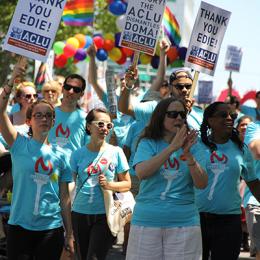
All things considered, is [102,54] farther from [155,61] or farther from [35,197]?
[35,197]

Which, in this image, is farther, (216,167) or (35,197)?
(216,167)

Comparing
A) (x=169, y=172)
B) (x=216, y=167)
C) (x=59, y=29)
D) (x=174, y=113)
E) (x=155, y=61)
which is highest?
(x=59, y=29)

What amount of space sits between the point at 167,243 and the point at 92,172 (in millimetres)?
1719

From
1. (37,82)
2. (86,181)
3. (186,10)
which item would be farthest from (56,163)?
(186,10)

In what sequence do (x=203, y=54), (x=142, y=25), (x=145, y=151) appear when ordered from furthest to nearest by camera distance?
(x=142, y=25), (x=203, y=54), (x=145, y=151)

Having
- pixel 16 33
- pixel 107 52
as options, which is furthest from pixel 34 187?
pixel 107 52

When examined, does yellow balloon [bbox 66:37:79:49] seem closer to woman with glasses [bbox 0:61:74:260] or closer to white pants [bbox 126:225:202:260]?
woman with glasses [bbox 0:61:74:260]

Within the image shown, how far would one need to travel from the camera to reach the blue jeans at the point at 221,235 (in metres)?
7.32

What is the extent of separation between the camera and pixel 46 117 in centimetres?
712

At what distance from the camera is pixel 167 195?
650 cm

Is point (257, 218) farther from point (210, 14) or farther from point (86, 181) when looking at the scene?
point (210, 14)

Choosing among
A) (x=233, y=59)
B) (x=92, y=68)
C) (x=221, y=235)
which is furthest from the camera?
(x=233, y=59)

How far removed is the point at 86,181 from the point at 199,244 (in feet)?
5.80

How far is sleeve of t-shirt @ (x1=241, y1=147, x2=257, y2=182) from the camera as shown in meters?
7.48
